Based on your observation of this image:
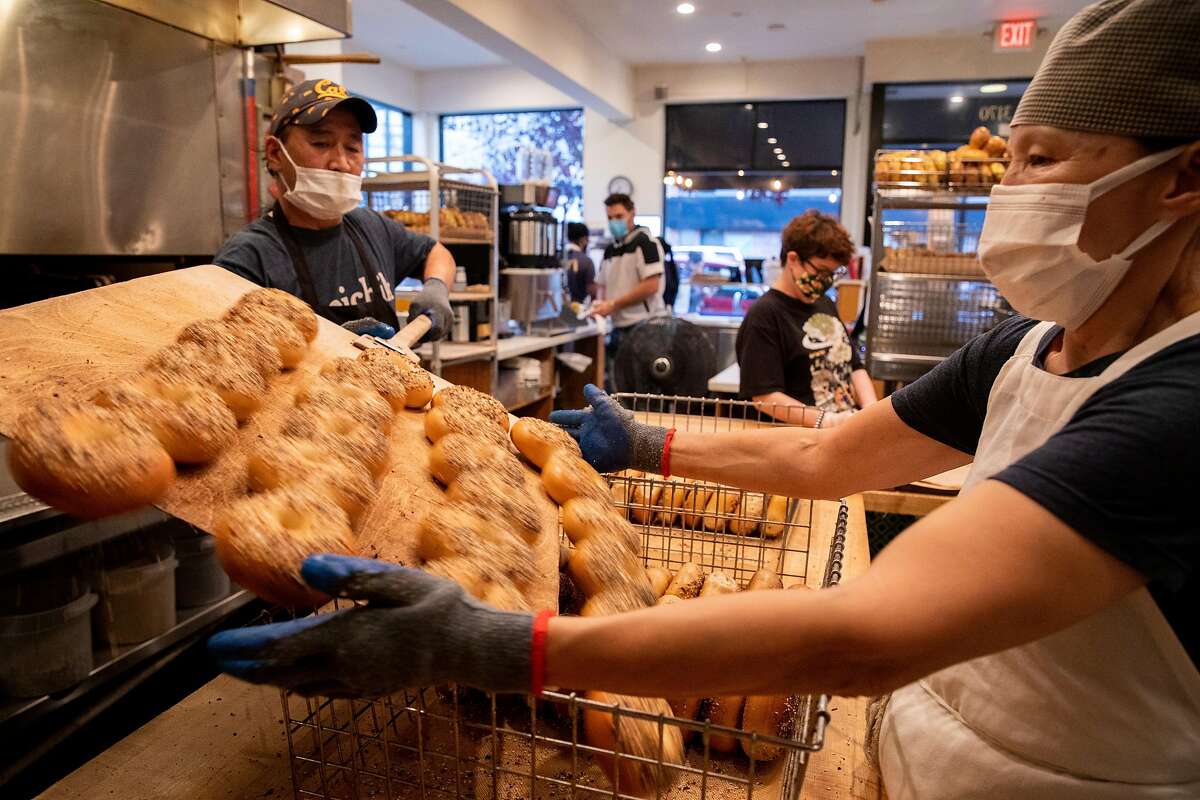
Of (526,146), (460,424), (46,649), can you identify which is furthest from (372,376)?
(526,146)

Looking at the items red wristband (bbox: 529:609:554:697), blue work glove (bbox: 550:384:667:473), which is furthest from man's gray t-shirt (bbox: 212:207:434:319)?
red wristband (bbox: 529:609:554:697)

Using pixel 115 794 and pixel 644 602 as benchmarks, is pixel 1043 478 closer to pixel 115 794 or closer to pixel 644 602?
pixel 644 602

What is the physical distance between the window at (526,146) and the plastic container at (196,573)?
8275 mm

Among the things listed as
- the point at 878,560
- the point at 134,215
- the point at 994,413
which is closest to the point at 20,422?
the point at 878,560

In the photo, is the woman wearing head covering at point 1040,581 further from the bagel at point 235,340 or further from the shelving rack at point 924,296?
the shelving rack at point 924,296

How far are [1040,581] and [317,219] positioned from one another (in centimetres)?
209

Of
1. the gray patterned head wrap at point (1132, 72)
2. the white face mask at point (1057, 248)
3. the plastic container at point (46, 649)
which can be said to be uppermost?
the gray patterned head wrap at point (1132, 72)

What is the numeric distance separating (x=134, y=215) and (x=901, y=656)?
2708 millimetres

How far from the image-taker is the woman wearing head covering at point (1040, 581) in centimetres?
67

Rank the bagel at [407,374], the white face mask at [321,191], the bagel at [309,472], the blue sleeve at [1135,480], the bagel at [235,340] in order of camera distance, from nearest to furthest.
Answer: the blue sleeve at [1135,480], the bagel at [309,472], the bagel at [235,340], the bagel at [407,374], the white face mask at [321,191]

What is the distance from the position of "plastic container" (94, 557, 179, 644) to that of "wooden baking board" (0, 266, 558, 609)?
108cm

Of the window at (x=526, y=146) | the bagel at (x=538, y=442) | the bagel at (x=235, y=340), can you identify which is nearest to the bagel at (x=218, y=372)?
the bagel at (x=235, y=340)

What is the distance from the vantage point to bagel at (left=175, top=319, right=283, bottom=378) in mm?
1146

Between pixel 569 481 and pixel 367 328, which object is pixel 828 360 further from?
pixel 569 481
